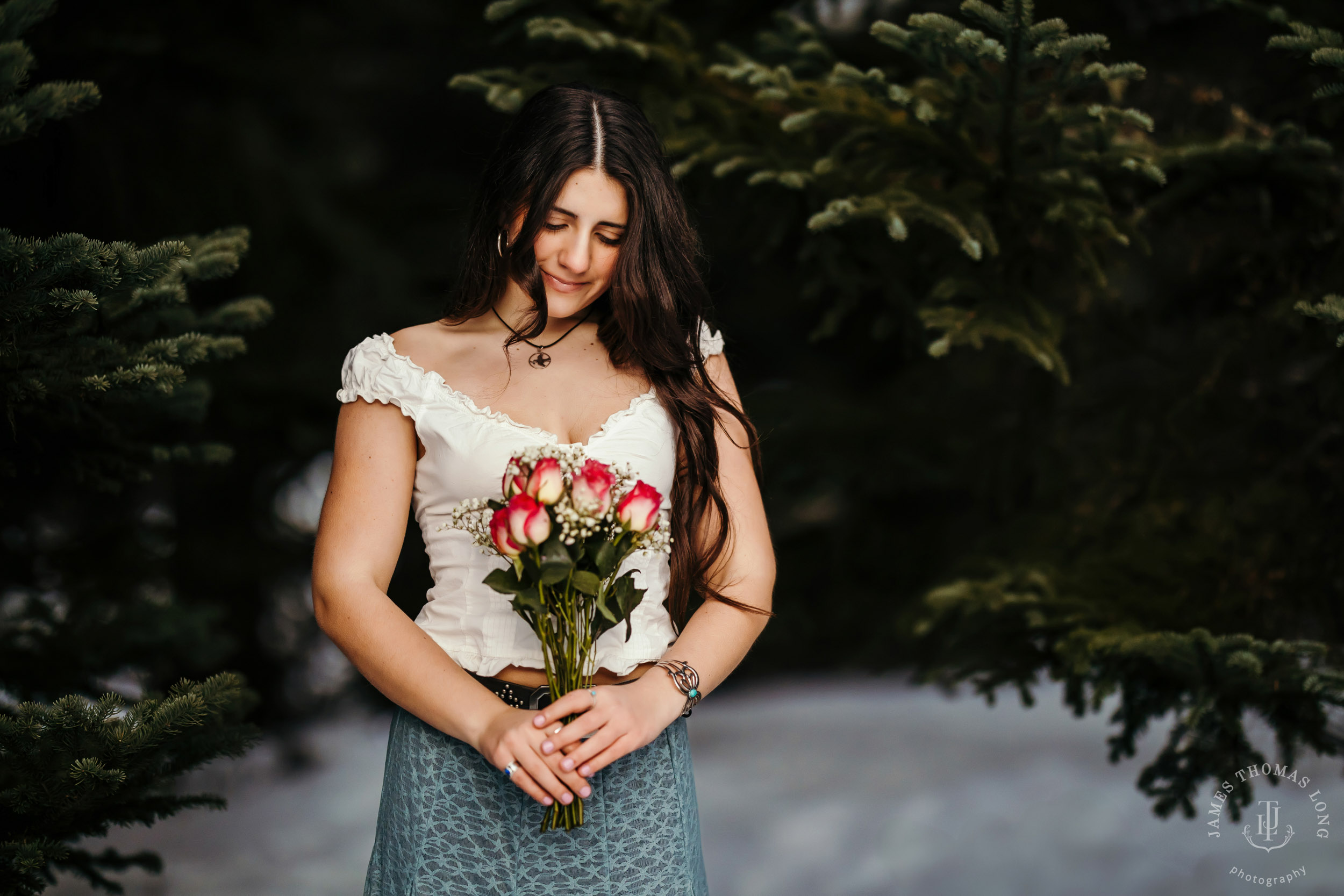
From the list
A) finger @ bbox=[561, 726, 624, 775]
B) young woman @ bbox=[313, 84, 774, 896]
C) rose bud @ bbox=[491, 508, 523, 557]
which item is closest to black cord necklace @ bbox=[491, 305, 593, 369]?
young woman @ bbox=[313, 84, 774, 896]

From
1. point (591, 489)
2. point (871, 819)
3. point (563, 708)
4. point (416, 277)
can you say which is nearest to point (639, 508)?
point (591, 489)

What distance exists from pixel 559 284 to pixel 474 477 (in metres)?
0.34

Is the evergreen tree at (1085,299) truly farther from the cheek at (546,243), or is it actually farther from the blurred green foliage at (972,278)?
the cheek at (546,243)

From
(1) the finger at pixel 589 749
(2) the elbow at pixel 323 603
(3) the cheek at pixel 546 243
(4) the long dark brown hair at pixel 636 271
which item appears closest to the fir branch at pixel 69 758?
(2) the elbow at pixel 323 603

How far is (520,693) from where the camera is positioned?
160 cm

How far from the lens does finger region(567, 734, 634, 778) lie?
1.39 m

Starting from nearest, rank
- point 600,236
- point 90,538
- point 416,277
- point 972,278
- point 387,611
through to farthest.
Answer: point 387,611, point 600,236, point 972,278, point 90,538, point 416,277

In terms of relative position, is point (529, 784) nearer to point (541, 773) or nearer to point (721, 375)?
point (541, 773)

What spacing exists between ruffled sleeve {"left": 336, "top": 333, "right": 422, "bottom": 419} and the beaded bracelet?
55cm

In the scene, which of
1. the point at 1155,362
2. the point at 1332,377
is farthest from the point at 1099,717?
the point at 1332,377

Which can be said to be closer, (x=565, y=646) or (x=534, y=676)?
(x=565, y=646)

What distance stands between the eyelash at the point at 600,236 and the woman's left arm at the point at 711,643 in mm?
278

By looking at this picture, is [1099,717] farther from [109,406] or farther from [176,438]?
[109,406]

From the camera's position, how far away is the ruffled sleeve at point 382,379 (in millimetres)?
1565
